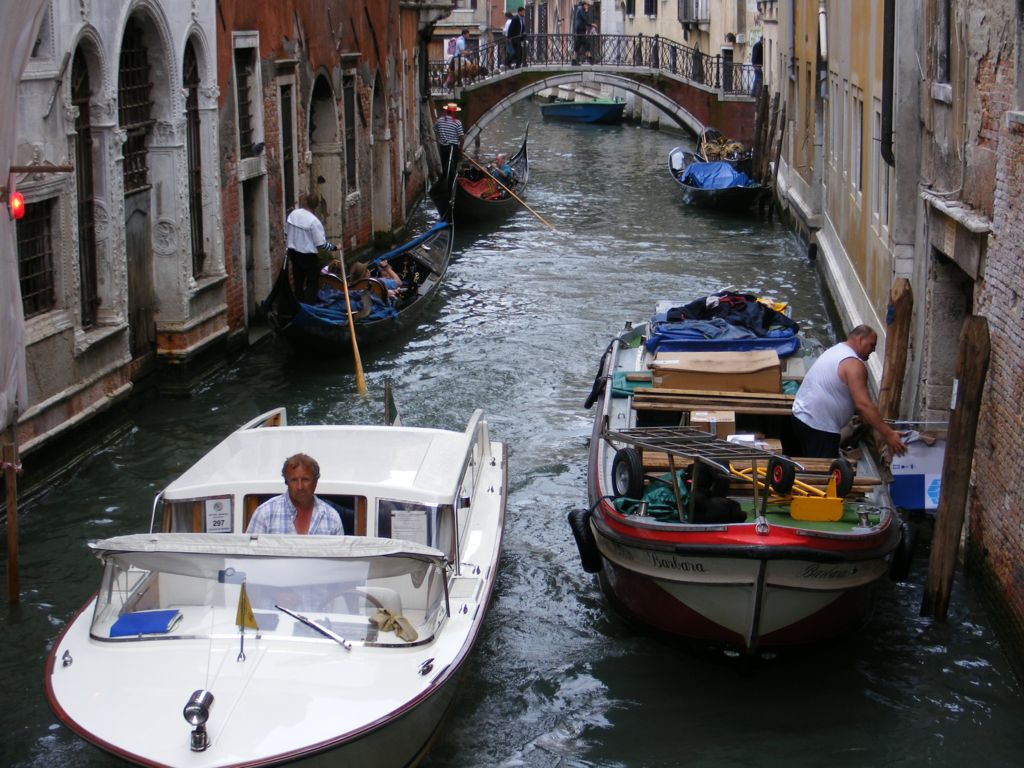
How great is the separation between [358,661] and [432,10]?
55.9ft

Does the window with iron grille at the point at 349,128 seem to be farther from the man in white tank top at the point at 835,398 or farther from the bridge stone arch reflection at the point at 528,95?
the bridge stone arch reflection at the point at 528,95

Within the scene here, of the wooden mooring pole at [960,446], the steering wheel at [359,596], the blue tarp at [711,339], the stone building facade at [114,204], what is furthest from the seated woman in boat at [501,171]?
the steering wheel at [359,596]

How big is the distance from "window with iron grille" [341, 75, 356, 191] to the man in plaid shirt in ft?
34.2

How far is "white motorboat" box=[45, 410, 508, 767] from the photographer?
4.12m

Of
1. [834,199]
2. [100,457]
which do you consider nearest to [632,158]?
[834,199]

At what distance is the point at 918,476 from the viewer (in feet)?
20.5

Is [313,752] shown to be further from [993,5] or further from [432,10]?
[432,10]

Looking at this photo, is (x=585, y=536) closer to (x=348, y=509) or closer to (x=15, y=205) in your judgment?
(x=348, y=509)

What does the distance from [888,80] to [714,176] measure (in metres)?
12.2

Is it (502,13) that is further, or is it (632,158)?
(502,13)

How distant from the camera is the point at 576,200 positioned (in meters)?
21.1

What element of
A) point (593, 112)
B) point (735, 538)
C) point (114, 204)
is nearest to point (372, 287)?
point (114, 204)

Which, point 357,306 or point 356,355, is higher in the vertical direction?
point 357,306

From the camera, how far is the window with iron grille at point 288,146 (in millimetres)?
12734
